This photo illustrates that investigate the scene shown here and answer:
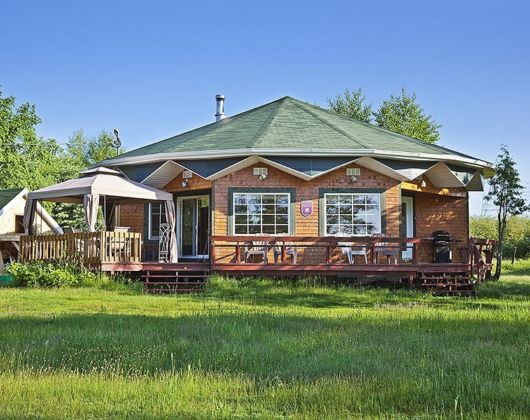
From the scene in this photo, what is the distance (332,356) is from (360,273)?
10.0 m

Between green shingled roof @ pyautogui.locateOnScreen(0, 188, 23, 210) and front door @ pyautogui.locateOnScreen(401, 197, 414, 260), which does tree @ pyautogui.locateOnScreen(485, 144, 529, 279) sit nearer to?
front door @ pyautogui.locateOnScreen(401, 197, 414, 260)

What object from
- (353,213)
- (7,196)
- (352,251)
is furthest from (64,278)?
(7,196)

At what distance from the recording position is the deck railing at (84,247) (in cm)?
1662

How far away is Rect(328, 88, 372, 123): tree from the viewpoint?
48406 mm

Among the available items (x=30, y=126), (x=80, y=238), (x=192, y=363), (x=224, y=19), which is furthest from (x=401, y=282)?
(x=30, y=126)

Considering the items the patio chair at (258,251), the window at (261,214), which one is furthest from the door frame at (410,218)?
the patio chair at (258,251)

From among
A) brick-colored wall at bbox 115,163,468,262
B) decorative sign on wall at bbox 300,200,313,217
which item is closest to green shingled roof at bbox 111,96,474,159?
brick-colored wall at bbox 115,163,468,262

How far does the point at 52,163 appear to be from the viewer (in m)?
34.8

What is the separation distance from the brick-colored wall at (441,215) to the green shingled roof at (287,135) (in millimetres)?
1678

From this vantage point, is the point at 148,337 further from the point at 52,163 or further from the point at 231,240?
the point at 52,163

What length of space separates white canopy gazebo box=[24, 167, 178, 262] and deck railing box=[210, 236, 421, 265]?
1.61 m

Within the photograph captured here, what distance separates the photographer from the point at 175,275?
16.9 m

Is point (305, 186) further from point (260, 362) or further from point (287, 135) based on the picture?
point (260, 362)

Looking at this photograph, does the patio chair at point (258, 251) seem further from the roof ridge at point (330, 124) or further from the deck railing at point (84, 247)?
the roof ridge at point (330, 124)
